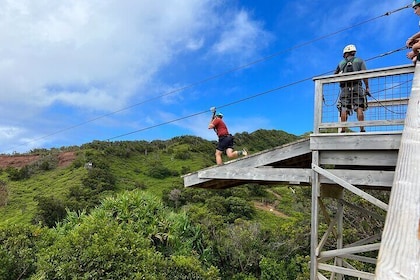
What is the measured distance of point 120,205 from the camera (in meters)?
10.5

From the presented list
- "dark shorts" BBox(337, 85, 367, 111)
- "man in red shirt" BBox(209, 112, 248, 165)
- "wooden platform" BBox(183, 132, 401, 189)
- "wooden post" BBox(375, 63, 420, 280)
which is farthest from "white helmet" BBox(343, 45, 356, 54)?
"wooden post" BBox(375, 63, 420, 280)

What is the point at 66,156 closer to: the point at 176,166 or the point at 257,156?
the point at 176,166

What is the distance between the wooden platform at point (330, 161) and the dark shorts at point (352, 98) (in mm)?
672

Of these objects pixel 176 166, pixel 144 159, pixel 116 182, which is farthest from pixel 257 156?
pixel 144 159

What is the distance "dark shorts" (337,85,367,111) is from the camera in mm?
5152

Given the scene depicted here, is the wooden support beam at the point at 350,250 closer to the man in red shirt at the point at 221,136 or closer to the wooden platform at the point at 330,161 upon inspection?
the wooden platform at the point at 330,161

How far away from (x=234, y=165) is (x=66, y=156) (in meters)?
30.9

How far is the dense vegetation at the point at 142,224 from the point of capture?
7.94 m

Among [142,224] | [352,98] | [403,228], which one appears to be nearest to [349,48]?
[352,98]

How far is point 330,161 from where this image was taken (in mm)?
4961

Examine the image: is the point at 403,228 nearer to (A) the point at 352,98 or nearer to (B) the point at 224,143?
(A) the point at 352,98

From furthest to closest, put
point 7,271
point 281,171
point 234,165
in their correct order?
1. point 7,271
2. point 234,165
3. point 281,171

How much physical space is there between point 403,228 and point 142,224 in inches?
378

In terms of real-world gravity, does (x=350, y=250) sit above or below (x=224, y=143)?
below
